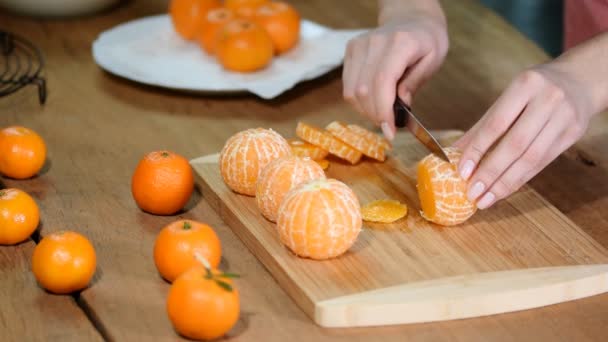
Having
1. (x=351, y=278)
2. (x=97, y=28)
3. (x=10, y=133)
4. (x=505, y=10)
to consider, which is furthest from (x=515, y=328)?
(x=505, y=10)

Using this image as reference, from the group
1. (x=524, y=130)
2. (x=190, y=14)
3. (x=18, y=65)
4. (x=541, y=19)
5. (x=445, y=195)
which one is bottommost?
(x=541, y=19)

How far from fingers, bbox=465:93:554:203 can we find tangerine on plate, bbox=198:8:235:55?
1.01 meters

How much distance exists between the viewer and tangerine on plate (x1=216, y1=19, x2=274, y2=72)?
8.29ft

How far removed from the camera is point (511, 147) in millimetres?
1853

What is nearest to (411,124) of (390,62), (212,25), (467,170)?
(390,62)

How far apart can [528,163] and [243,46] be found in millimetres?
942

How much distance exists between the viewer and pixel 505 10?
14.2ft

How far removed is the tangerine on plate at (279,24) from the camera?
8.75ft

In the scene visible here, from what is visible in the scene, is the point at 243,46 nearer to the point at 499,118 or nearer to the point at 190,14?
the point at 190,14

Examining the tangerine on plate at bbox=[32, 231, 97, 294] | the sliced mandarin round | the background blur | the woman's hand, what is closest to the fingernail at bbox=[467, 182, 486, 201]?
the woman's hand

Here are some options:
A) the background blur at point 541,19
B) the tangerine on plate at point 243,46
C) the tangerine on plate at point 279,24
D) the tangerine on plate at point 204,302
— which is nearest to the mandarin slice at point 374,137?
the tangerine on plate at point 243,46

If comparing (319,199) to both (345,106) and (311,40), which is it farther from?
(311,40)

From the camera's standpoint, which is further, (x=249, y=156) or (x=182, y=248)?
(x=249, y=156)

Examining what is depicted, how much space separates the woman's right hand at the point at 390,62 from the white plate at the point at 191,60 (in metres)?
0.36
